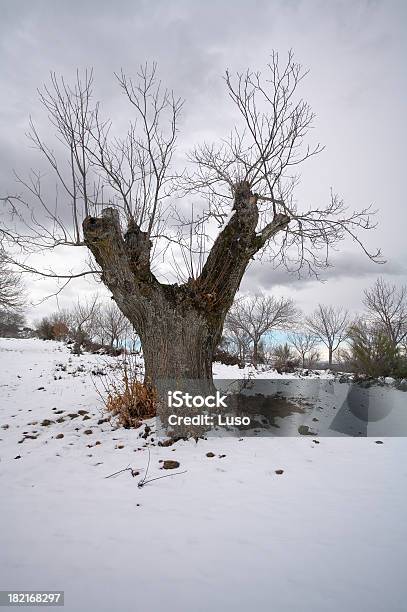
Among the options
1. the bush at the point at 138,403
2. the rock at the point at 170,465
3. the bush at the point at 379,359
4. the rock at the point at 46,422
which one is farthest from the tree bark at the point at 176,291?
the bush at the point at 379,359

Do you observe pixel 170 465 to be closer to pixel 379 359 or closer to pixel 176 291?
pixel 176 291

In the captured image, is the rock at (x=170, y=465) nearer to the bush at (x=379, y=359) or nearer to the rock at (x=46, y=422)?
the rock at (x=46, y=422)

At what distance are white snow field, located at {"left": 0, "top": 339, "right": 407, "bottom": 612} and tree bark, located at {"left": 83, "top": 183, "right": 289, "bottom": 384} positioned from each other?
103 cm

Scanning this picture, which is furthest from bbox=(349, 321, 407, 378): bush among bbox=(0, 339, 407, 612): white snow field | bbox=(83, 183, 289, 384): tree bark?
bbox=(83, 183, 289, 384): tree bark

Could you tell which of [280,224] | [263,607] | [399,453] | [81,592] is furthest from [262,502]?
[280,224]

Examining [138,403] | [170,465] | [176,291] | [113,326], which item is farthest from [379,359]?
[113,326]

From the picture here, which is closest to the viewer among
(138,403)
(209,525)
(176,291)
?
(209,525)

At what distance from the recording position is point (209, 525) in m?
2.00

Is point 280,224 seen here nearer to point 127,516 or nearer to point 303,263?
point 303,263

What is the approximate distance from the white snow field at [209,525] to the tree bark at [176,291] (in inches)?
40.5

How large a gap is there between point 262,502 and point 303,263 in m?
4.58

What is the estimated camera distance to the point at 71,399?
553 centimetres

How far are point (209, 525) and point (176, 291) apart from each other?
108 inches

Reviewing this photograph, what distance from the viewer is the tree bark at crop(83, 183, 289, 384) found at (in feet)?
13.0
